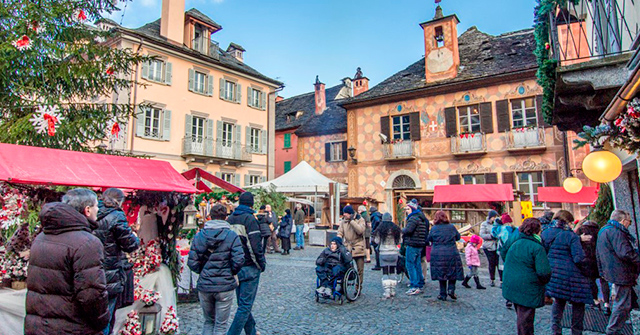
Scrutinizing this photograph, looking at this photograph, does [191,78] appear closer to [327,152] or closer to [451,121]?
[327,152]

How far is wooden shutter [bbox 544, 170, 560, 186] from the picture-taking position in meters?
16.1

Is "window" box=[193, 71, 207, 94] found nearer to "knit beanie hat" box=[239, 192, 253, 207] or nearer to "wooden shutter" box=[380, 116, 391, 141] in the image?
"wooden shutter" box=[380, 116, 391, 141]

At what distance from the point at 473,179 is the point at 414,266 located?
12057 mm

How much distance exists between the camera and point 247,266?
444 centimetres

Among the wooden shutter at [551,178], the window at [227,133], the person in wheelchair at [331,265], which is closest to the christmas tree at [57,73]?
the person in wheelchair at [331,265]

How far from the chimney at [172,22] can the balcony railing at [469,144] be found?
614 inches

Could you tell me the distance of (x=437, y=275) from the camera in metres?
6.81

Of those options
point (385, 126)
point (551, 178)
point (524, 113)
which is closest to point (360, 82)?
point (385, 126)

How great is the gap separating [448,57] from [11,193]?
1906 centimetres

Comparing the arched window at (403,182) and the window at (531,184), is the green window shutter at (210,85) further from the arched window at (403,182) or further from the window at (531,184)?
the window at (531,184)

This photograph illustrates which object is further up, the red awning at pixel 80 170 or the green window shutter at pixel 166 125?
the green window shutter at pixel 166 125

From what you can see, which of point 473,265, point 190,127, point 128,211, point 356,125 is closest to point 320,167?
point 356,125

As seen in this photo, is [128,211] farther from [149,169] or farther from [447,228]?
[447,228]

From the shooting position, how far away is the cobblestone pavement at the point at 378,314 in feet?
17.4
